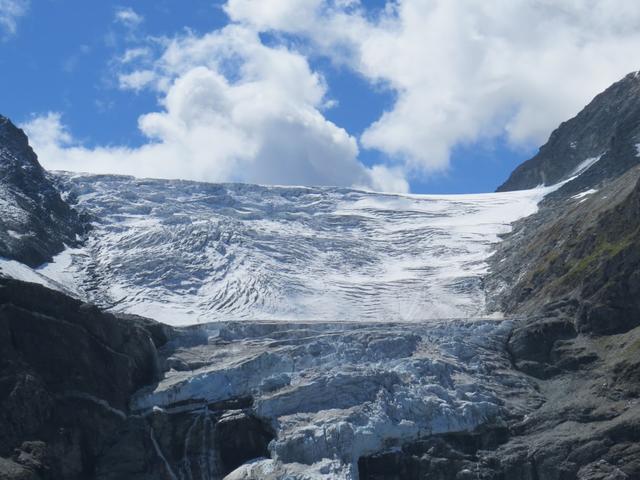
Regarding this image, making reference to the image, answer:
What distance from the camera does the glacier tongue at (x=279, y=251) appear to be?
450ft

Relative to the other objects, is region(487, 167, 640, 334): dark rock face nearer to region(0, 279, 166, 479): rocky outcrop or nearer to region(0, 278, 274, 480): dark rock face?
region(0, 278, 274, 480): dark rock face

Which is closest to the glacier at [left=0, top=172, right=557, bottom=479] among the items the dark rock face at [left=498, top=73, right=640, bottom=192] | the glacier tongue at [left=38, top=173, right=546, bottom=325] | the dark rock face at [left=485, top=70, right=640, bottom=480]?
the glacier tongue at [left=38, top=173, right=546, bottom=325]

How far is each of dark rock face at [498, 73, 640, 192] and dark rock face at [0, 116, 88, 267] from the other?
71612 mm

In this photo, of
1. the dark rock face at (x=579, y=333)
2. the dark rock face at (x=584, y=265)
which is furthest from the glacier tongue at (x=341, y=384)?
the dark rock face at (x=584, y=265)

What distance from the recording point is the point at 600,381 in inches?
3949

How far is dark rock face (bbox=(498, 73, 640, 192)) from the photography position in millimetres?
165000

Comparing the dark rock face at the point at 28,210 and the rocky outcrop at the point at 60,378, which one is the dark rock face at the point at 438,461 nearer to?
the rocky outcrop at the point at 60,378

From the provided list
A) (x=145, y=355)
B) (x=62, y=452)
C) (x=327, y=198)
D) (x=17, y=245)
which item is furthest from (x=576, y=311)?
(x=327, y=198)

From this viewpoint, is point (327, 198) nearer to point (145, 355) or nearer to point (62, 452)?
point (145, 355)

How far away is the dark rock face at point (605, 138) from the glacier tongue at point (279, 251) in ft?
32.3

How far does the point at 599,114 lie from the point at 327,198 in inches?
1848

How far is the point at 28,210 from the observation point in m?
153

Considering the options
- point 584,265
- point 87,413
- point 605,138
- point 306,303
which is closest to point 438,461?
point 87,413

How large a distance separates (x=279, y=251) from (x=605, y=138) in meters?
59.6
